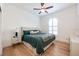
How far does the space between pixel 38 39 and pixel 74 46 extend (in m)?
0.56

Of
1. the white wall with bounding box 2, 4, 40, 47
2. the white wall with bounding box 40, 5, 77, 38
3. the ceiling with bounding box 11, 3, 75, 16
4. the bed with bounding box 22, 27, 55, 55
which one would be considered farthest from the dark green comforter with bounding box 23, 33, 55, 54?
the ceiling with bounding box 11, 3, 75, 16

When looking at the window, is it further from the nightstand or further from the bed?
the nightstand

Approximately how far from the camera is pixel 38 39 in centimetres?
127

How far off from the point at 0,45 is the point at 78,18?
1234 mm

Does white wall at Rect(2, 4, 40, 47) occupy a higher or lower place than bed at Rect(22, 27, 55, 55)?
higher

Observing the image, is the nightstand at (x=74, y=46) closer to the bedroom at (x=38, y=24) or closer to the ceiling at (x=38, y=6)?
the bedroom at (x=38, y=24)

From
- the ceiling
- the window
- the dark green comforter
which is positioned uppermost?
the ceiling

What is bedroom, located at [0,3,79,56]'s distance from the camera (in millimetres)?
1127

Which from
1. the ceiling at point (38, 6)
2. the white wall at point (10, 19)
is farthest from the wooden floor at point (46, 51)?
the ceiling at point (38, 6)

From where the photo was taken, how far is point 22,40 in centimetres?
122

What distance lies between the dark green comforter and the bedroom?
7 centimetres

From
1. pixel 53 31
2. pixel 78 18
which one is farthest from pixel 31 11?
pixel 78 18

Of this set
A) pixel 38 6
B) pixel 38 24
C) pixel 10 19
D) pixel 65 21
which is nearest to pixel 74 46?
pixel 65 21

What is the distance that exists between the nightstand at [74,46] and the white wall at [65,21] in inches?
4.2
